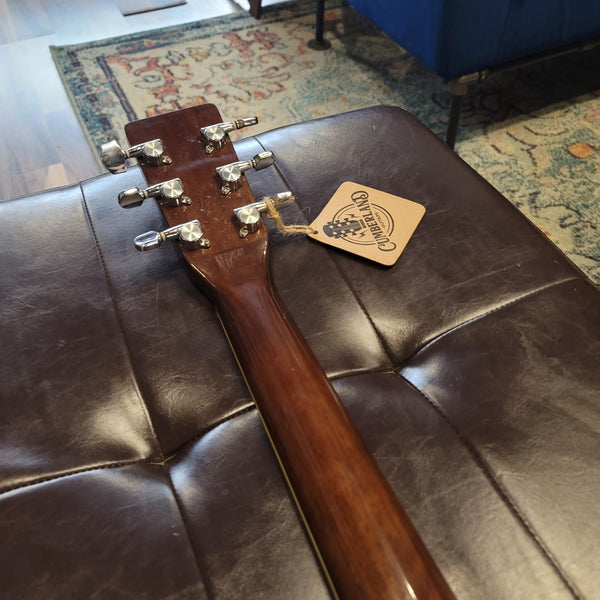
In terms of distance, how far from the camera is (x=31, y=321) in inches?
25.7

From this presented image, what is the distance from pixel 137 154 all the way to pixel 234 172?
122mm

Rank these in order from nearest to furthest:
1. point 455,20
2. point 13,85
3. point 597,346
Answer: point 597,346 < point 455,20 < point 13,85

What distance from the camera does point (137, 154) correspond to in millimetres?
672

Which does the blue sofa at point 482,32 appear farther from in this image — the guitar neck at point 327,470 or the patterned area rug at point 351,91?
the guitar neck at point 327,470

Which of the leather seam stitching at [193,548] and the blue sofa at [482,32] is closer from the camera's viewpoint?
the leather seam stitching at [193,548]

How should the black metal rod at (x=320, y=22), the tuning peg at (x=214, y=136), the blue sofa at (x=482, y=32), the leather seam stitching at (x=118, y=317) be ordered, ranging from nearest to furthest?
1. the leather seam stitching at (x=118, y=317)
2. the tuning peg at (x=214, y=136)
3. the blue sofa at (x=482, y=32)
4. the black metal rod at (x=320, y=22)

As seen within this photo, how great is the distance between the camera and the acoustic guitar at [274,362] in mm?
453

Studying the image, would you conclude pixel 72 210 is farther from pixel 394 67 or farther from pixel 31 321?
pixel 394 67

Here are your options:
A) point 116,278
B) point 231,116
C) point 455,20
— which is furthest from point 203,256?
point 231,116

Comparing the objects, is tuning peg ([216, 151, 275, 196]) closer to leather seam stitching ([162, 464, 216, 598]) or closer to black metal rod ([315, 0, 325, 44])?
leather seam stitching ([162, 464, 216, 598])

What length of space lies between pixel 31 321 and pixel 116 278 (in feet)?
0.37

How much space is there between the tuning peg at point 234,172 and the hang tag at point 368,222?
0.38 feet

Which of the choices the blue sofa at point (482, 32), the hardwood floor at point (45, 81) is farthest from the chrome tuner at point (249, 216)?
the hardwood floor at point (45, 81)

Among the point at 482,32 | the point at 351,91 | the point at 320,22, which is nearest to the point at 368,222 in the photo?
the point at 482,32
